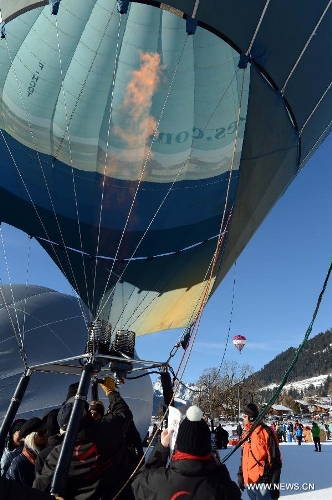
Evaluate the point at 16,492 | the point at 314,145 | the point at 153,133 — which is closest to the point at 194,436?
the point at 16,492

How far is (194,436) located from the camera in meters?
2.08

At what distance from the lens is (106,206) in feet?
31.1

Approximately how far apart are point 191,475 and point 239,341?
66.9ft

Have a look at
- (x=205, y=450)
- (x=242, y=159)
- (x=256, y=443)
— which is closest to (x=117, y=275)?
(x=242, y=159)

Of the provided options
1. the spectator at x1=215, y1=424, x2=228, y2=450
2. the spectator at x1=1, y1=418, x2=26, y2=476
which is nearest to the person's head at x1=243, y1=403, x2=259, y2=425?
the spectator at x1=1, y1=418, x2=26, y2=476

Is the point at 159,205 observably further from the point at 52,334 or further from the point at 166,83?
the point at 52,334

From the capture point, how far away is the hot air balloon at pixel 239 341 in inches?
849

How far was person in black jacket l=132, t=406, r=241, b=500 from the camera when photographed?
197cm

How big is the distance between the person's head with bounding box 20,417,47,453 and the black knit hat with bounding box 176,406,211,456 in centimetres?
230

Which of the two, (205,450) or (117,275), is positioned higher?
(117,275)

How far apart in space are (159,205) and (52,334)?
335 centimetres

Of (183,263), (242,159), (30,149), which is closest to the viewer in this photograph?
(242,159)

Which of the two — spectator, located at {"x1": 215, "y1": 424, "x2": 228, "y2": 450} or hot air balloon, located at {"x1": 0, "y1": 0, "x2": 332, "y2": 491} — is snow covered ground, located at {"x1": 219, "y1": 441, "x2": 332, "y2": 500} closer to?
hot air balloon, located at {"x1": 0, "y1": 0, "x2": 332, "y2": 491}

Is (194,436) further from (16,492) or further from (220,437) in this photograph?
(220,437)
